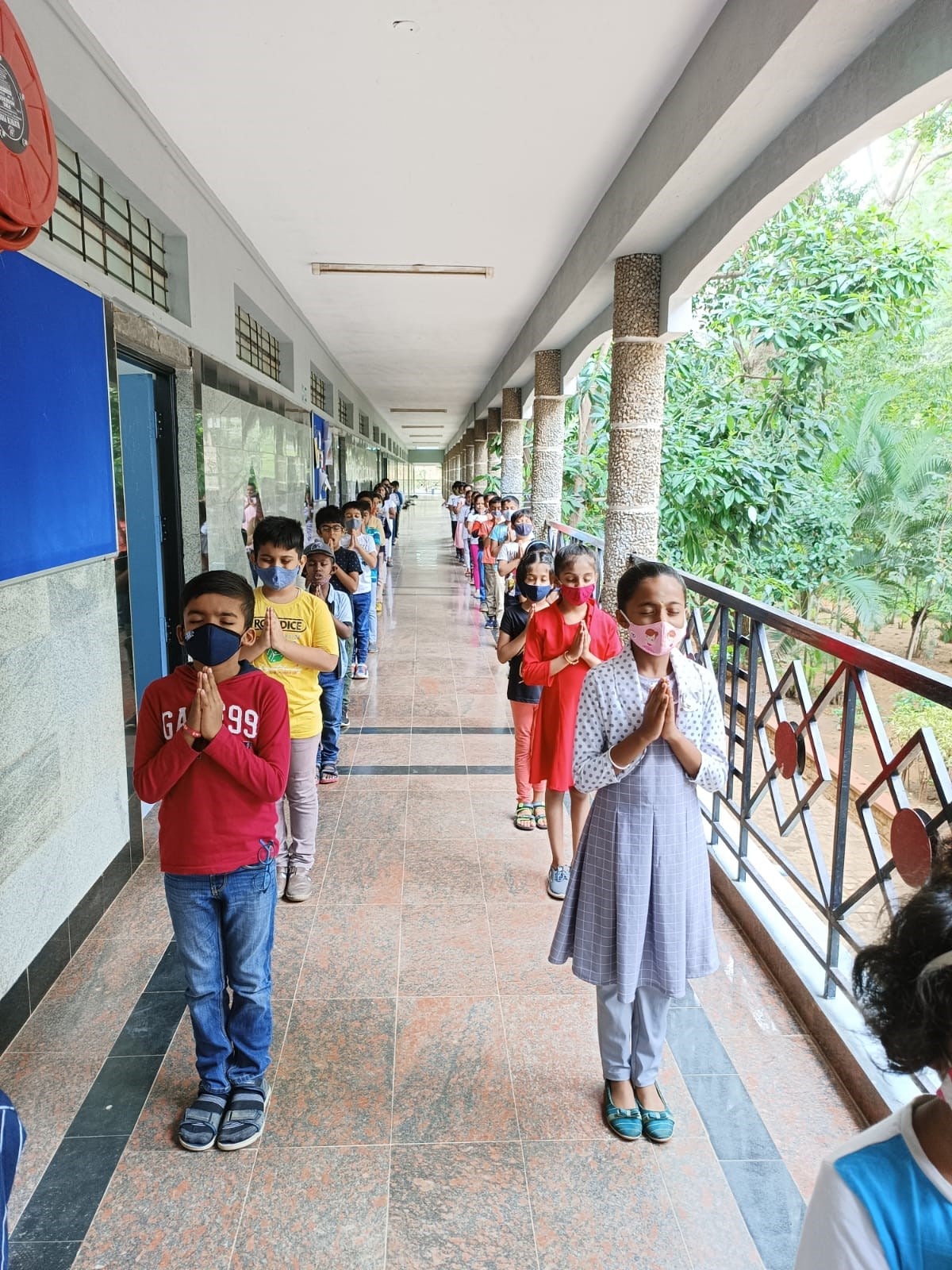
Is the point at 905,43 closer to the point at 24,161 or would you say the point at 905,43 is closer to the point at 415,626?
the point at 24,161

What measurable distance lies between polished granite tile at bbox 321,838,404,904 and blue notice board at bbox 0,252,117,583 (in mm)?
1518

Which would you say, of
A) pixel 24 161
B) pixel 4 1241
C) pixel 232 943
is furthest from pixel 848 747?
pixel 24 161

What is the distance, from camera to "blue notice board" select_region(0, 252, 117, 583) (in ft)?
8.12

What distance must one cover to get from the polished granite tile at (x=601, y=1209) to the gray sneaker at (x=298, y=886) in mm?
1455

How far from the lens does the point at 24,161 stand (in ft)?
5.76

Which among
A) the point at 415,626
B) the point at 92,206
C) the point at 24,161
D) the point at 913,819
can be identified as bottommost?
the point at 415,626

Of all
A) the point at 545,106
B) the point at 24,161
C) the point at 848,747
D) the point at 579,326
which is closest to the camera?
the point at 24,161

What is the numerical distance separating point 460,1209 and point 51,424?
8.11 ft

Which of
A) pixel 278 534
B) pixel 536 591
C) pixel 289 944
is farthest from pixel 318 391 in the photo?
pixel 289 944

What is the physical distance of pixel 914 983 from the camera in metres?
0.79

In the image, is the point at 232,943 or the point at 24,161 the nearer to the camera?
the point at 24,161

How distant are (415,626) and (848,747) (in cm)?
709

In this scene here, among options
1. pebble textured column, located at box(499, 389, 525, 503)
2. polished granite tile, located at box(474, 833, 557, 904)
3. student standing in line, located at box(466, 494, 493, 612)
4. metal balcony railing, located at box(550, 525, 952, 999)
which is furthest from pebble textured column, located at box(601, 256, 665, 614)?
pebble textured column, located at box(499, 389, 525, 503)

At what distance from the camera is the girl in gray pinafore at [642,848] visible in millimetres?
2021
